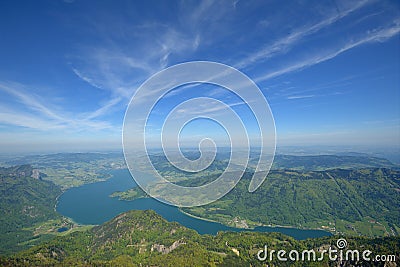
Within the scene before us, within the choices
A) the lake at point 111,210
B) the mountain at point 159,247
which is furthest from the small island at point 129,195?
the mountain at point 159,247

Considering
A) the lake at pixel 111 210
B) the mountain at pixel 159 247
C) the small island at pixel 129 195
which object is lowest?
the lake at pixel 111 210

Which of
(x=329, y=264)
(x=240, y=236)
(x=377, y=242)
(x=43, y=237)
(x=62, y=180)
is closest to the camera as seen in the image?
(x=329, y=264)

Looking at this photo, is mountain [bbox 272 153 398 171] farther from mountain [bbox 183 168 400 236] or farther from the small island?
the small island

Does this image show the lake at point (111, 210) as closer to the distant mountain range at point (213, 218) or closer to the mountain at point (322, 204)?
the distant mountain range at point (213, 218)

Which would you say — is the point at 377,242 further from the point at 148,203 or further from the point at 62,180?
the point at 62,180

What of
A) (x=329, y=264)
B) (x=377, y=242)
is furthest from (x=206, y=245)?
(x=377, y=242)
